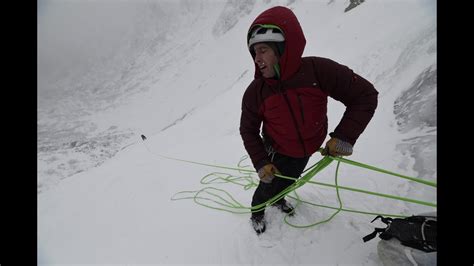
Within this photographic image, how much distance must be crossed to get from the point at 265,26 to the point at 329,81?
1.61ft

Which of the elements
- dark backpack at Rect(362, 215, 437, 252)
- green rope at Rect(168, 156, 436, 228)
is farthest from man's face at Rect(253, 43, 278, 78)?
dark backpack at Rect(362, 215, 437, 252)

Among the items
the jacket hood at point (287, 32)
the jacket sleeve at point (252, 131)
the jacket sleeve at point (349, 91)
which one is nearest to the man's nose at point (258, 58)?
the jacket hood at point (287, 32)

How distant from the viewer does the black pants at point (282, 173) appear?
1.78 metres

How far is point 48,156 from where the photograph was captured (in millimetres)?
10695

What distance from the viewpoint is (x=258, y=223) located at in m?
1.90

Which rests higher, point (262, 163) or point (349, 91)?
point (349, 91)

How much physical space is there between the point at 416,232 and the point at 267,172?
82 cm

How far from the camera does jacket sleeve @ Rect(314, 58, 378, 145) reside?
4.87 ft

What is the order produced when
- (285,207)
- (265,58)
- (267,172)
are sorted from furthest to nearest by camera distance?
(285,207) → (267,172) → (265,58)

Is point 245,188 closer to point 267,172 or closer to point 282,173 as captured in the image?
point 282,173

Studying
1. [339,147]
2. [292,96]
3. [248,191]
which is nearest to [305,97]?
[292,96]

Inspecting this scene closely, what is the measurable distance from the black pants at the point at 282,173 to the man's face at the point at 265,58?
2.03ft

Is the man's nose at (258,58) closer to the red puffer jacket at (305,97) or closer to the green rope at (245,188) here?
the red puffer jacket at (305,97)
